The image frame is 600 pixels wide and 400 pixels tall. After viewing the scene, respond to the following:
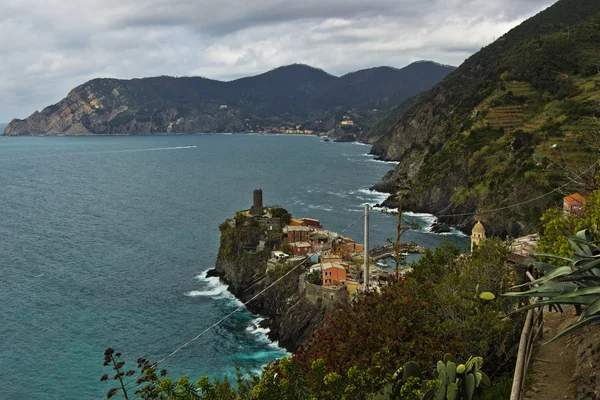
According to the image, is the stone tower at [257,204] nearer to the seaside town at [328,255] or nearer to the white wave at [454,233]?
the seaside town at [328,255]

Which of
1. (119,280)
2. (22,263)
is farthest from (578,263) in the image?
(22,263)

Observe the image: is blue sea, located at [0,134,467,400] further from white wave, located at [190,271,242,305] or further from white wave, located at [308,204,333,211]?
white wave, located at [308,204,333,211]

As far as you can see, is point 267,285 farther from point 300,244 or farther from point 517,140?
point 517,140

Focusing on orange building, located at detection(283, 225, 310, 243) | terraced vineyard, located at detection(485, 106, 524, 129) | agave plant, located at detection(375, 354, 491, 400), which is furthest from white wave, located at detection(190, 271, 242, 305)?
terraced vineyard, located at detection(485, 106, 524, 129)

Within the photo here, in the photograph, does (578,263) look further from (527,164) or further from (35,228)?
(35,228)

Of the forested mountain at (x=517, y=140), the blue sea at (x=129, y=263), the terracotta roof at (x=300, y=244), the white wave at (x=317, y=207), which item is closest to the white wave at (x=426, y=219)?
the blue sea at (x=129, y=263)

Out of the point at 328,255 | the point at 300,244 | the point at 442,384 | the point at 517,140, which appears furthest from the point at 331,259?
the point at 517,140
